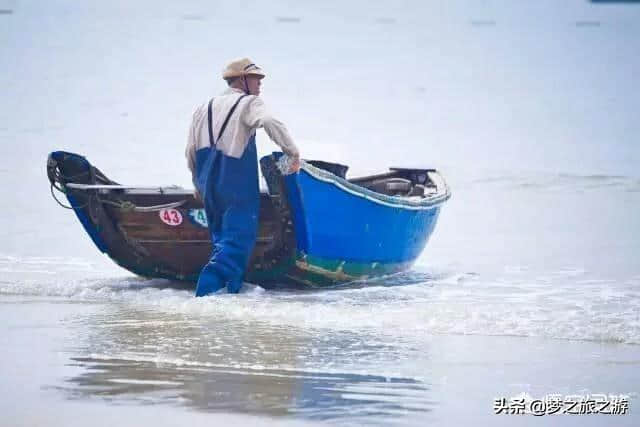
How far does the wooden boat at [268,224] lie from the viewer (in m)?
8.59

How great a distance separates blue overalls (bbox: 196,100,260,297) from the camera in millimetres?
8211

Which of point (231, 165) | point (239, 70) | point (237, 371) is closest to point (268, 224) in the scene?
point (231, 165)

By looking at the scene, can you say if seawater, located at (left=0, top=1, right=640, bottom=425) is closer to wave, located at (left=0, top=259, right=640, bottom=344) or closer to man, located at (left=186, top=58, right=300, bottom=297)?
wave, located at (left=0, top=259, right=640, bottom=344)

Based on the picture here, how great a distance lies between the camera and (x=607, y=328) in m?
7.18

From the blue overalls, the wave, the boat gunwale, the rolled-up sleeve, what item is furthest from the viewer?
the boat gunwale

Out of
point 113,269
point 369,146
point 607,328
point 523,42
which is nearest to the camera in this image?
point 607,328

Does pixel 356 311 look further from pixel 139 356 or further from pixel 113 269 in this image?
pixel 113 269

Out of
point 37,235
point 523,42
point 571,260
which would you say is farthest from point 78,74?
point 571,260

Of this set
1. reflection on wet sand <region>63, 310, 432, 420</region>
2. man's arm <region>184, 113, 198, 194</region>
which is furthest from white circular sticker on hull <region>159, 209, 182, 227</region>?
reflection on wet sand <region>63, 310, 432, 420</region>

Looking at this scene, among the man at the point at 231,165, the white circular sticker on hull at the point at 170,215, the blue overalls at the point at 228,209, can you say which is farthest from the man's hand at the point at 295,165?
the white circular sticker on hull at the point at 170,215

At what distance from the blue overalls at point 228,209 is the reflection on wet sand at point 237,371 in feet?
3.06

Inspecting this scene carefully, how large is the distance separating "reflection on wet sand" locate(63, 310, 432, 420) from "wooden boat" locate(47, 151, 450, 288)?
1.40 metres

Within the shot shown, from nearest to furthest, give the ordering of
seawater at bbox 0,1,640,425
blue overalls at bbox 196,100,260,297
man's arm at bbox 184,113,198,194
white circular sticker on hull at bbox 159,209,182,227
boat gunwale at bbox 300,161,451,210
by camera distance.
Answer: seawater at bbox 0,1,640,425, blue overalls at bbox 196,100,260,297, man's arm at bbox 184,113,198,194, boat gunwale at bbox 300,161,451,210, white circular sticker on hull at bbox 159,209,182,227

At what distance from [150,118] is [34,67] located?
805 centimetres
